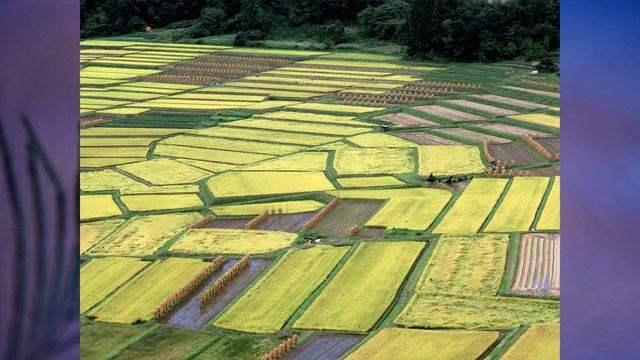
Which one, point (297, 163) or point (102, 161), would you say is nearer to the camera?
point (297, 163)

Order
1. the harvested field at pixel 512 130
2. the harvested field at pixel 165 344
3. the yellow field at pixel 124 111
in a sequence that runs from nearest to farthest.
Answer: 1. the harvested field at pixel 165 344
2. the harvested field at pixel 512 130
3. the yellow field at pixel 124 111

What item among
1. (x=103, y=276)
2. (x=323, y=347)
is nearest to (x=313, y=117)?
(x=103, y=276)

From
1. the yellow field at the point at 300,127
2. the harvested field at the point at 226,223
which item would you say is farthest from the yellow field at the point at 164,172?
the yellow field at the point at 300,127

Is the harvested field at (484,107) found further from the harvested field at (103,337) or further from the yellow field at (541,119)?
the harvested field at (103,337)

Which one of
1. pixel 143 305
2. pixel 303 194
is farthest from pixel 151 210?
pixel 143 305

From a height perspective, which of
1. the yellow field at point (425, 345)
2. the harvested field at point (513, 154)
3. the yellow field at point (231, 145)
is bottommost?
the yellow field at point (425, 345)

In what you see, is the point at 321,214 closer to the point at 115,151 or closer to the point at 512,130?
the point at 115,151
